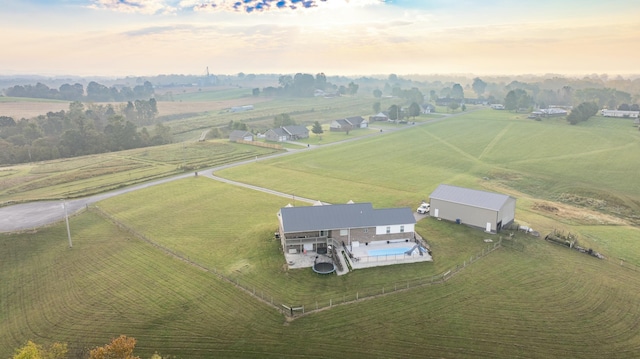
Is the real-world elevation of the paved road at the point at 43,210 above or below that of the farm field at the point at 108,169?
below

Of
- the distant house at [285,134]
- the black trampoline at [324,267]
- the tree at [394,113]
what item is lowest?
the black trampoline at [324,267]

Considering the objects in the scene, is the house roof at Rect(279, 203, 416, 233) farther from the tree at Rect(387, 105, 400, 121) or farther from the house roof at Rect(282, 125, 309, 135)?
the tree at Rect(387, 105, 400, 121)

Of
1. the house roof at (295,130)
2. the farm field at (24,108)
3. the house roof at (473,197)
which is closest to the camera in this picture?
the house roof at (473,197)

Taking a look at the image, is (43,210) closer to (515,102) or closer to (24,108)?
(24,108)

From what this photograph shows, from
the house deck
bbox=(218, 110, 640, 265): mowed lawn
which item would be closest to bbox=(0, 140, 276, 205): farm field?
bbox=(218, 110, 640, 265): mowed lawn

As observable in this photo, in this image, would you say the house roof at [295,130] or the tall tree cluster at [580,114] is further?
the tall tree cluster at [580,114]

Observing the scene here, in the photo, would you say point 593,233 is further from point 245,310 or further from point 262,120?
point 262,120

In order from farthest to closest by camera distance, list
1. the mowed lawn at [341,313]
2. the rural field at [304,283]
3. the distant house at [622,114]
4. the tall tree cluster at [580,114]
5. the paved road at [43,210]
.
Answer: the distant house at [622,114] → the tall tree cluster at [580,114] → the paved road at [43,210] → the rural field at [304,283] → the mowed lawn at [341,313]

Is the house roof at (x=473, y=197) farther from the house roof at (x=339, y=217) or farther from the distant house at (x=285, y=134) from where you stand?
the distant house at (x=285, y=134)

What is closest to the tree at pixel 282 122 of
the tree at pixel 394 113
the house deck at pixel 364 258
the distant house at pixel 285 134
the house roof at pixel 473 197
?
the distant house at pixel 285 134
